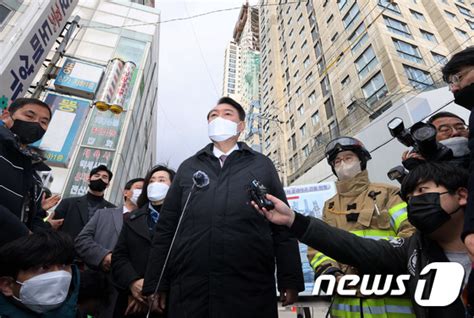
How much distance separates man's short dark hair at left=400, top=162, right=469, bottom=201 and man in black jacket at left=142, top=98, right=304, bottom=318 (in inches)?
30.8

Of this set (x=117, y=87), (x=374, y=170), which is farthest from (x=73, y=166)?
(x=374, y=170)

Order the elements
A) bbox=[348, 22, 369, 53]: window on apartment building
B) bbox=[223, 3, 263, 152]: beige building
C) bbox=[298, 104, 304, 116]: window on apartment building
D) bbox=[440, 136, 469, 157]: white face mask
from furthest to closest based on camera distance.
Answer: bbox=[223, 3, 263, 152]: beige building
bbox=[298, 104, 304, 116]: window on apartment building
bbox=[348, 22, 369, 53]: window on apartment building
bbox=[440, 136, 469, 157]: white face mask

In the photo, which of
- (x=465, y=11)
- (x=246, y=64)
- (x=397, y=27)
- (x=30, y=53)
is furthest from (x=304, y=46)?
(x=246, y=64)

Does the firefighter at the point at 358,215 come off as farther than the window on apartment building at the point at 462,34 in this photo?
No

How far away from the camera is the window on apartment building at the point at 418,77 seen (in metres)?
13.6

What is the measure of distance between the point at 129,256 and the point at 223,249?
3.15 ft

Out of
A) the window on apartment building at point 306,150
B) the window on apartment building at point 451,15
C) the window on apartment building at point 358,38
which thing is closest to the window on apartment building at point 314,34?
the window on apartment building at point 358,38

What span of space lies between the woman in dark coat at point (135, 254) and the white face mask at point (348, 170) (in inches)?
66.0

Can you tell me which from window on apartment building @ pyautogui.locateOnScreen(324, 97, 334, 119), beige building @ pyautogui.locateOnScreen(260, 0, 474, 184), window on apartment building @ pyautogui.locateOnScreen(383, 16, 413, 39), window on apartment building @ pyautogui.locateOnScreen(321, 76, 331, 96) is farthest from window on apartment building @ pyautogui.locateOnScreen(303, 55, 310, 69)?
window on apartment building @ pyautogui.locateOnScreen(383, 16, 413, 39)

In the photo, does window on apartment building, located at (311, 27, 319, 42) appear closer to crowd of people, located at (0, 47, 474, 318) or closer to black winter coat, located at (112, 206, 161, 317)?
crowd of people, located at (0, 47, 474, 318)

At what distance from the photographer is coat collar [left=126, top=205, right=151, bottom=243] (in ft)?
6.71

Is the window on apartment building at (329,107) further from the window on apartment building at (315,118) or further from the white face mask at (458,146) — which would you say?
the white face mask at (458,146)

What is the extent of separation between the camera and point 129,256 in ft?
6.54

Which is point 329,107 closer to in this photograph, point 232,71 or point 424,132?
point 424,132
